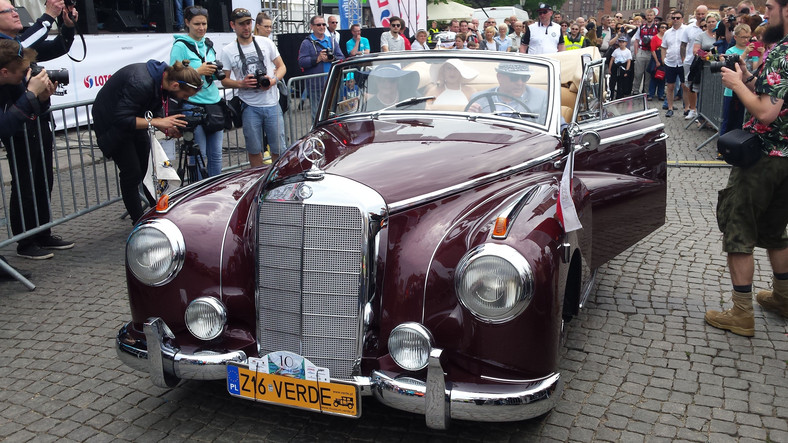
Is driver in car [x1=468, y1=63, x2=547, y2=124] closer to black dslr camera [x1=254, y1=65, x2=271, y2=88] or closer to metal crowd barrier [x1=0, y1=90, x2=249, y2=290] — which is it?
black dslr camera [x1=254, y1=65, x2=271, y2=88]

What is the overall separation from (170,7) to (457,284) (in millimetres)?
11653

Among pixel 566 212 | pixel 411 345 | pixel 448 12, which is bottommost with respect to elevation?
pixel 411 345

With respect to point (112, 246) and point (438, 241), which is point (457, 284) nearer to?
point (438, 241)

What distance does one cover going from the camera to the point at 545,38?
13.0m

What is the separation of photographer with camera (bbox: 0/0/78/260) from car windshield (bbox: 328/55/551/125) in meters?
2.75

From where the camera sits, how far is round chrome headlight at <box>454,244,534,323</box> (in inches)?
109

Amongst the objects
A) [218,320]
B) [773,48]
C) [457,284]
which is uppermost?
[773,48]

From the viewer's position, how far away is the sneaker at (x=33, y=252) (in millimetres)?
5883

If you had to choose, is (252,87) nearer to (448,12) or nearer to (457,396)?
(457,396)

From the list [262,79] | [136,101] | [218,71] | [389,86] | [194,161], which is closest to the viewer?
[389,86]

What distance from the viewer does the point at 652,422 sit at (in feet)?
10.9

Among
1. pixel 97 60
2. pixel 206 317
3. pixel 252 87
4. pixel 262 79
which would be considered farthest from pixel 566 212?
pixel 97 60

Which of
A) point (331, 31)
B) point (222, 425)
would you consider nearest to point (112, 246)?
point (222, 425)

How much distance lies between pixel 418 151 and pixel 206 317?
1.39 meters
